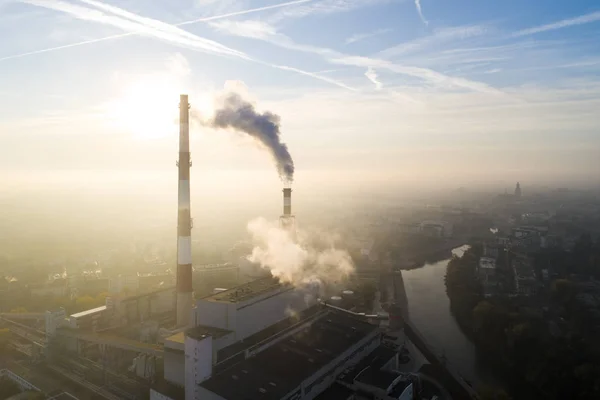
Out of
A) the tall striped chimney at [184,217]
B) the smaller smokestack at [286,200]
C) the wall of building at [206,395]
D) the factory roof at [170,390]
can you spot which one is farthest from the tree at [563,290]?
the factory roof at [170,390]

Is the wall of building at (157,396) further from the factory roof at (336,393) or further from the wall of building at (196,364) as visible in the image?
the factory roof at (336,393)

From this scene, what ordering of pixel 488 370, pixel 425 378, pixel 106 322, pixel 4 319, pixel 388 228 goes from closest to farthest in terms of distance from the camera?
1. pixel 425 378
2. pixel 488 370
3. pixel 106 322
4. pixel 4 319
5. pixel 388 228

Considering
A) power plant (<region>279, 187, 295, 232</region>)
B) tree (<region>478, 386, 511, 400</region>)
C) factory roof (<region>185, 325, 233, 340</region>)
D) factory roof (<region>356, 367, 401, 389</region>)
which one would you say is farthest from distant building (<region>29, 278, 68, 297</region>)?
tree (<region>478, 386, 511, 400</region>)

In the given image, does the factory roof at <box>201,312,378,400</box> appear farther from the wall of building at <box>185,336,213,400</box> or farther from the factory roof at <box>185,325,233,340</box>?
the factory roof at <box>185,325,233,340</box>

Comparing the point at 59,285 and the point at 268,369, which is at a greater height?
the point at 268,369

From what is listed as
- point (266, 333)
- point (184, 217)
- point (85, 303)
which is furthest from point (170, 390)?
point (85, 303)

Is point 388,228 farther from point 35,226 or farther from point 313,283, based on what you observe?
point 35,226

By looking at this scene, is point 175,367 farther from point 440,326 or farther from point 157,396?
point 440,326

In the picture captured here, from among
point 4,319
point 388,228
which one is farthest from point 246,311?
point 388,228
